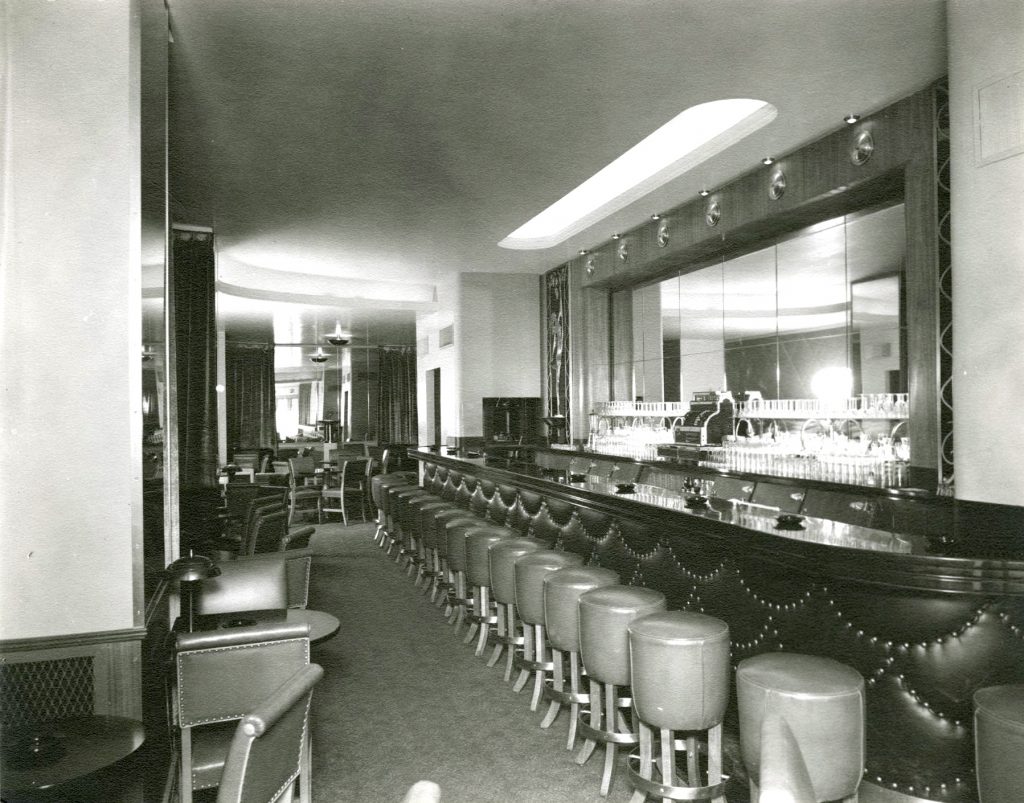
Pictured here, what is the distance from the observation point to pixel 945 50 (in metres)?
3.71

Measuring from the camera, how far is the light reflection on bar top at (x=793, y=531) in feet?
7.11

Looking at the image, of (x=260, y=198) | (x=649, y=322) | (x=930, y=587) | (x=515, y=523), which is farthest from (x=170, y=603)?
(x=649, y=322)

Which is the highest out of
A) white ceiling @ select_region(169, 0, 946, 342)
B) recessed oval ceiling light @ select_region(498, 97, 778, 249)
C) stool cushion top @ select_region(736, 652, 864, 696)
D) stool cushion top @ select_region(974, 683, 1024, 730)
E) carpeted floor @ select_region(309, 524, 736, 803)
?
recessed oval ceiling light @ select_region(498, 97, 778, 249)

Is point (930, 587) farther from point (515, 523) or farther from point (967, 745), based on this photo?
point (515, 523)

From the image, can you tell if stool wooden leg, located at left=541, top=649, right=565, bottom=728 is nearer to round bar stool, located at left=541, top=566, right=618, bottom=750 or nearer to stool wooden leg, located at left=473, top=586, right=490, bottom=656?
round bar stool, located at left=541, top=566, right=618, bottom=750

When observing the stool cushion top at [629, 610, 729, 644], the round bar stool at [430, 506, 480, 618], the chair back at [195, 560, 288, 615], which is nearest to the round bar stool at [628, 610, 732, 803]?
the stool cushion top at [629, 610, 729, 644]

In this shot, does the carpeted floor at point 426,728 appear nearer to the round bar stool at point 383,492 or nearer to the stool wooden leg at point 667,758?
the stool wooden leg at point 667,758

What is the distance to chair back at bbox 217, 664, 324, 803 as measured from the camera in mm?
1384

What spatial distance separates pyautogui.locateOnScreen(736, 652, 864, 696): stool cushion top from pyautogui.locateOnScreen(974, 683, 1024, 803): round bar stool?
307mm

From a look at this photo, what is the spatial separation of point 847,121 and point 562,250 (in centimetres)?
417

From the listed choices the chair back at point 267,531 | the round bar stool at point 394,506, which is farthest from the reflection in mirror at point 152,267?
the round bar stool at point 394,506

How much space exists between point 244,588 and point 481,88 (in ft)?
10.2

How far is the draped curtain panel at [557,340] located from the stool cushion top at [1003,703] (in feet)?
23.0

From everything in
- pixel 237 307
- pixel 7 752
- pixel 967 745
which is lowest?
pixel 967 745
